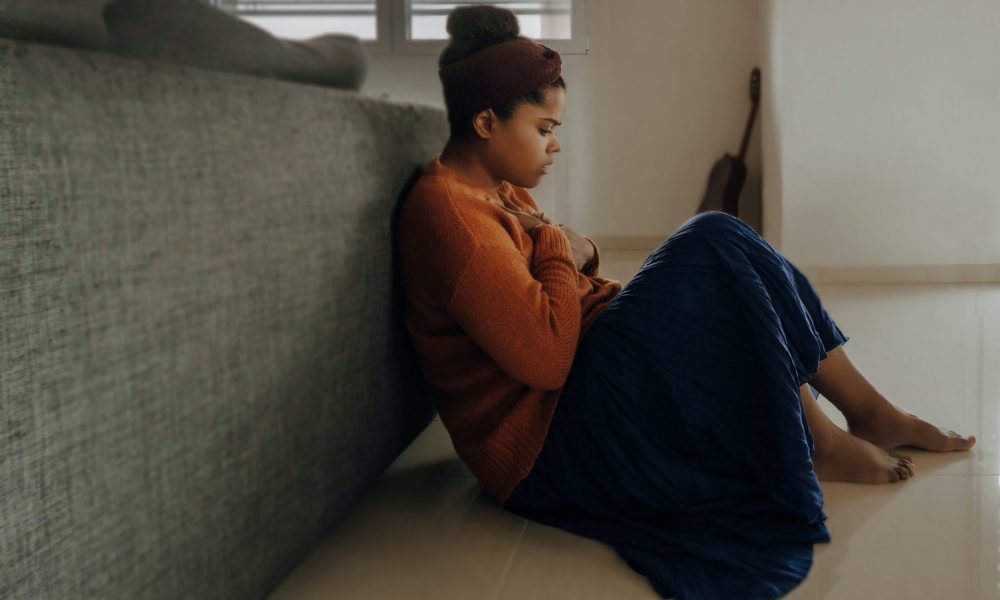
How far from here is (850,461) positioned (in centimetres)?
157

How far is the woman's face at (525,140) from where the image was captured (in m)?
1.49

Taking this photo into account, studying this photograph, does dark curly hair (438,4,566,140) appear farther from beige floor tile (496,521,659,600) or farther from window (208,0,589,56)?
window (208,0,589,56)

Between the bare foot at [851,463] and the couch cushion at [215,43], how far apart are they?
918 millimetres

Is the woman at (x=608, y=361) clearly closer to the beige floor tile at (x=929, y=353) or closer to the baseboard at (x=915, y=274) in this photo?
the beige floor tile at (x=929, y=353)

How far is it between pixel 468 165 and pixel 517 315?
0.30m

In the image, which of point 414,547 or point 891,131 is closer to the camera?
point 414,547

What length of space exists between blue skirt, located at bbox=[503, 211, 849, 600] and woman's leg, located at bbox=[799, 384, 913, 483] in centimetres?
12

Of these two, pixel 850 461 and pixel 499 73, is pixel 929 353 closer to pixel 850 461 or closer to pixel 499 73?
pixel 850 461

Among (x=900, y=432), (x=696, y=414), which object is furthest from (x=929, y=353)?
(x=696, y=414)

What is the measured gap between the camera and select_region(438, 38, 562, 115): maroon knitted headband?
1458 millimetres

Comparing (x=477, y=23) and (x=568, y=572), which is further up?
(x=477, y=23)

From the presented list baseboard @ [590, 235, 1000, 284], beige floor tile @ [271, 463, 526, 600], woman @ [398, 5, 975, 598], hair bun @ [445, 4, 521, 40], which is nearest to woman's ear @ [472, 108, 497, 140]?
woman @ [398, 5, 975, 598]

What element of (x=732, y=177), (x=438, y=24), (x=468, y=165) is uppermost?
(x=438, y=24)

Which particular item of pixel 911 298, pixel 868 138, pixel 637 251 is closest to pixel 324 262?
pixel 911 298
